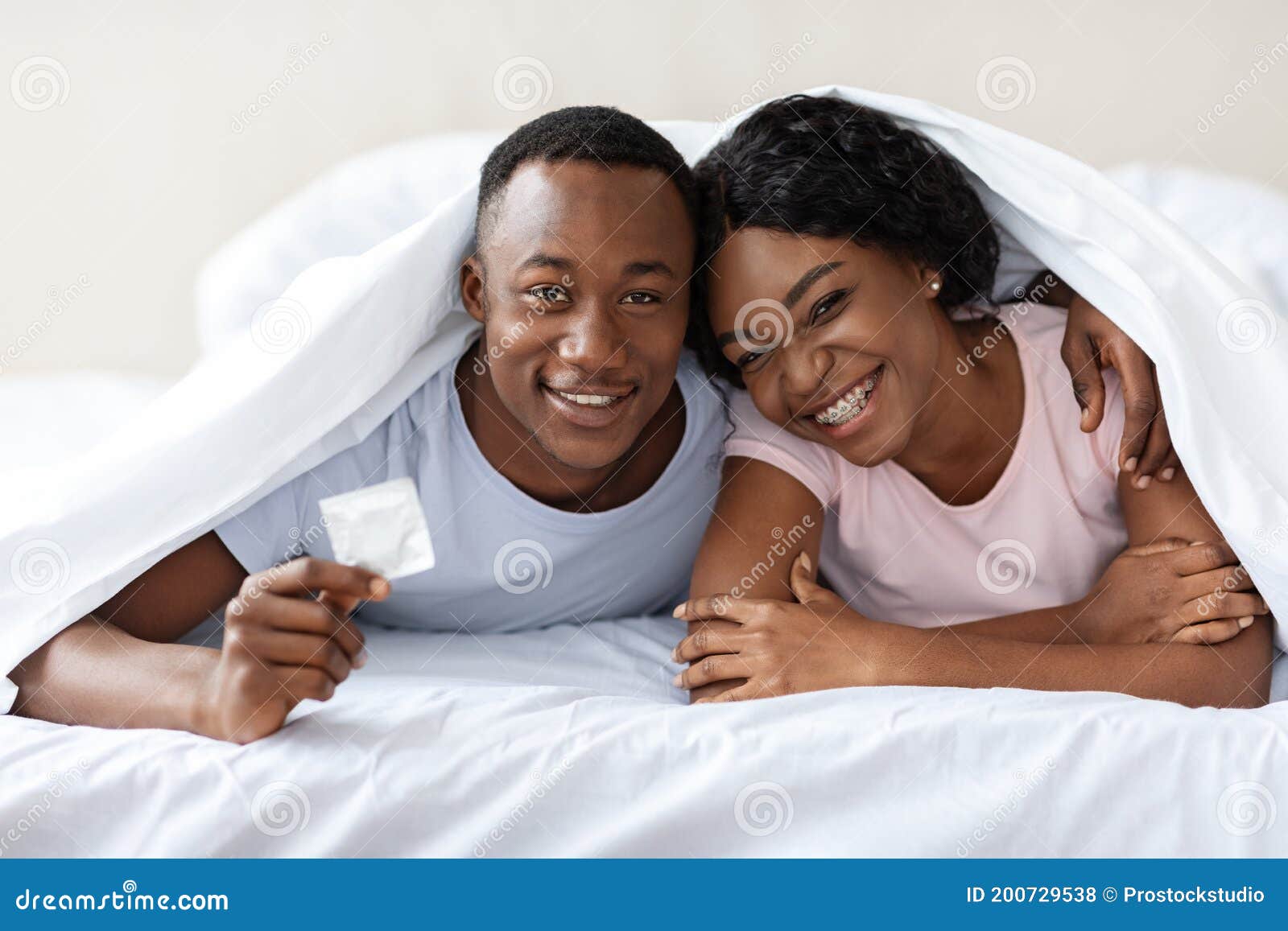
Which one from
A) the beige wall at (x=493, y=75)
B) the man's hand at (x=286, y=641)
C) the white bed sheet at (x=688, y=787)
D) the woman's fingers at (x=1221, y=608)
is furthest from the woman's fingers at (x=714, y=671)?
the beige wall at (x=493, y=75)

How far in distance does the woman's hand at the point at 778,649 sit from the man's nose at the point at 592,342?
0.25m

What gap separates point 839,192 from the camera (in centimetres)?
116

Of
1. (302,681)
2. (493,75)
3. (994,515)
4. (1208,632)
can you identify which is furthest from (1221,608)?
(493,75)

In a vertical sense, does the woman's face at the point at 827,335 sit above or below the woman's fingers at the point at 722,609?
above

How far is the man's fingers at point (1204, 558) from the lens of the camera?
1.12 metres

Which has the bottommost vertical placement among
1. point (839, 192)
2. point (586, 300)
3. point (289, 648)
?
point (289, 648)

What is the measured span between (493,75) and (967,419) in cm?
90

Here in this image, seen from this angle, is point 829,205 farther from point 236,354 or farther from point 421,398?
point 236,354

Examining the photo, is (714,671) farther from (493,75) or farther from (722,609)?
(493,75)

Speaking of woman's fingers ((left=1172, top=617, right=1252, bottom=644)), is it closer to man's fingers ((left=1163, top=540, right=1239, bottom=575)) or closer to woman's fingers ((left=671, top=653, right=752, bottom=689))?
man's fingers ((left=1163, top=540, right=1239, bottom=575))

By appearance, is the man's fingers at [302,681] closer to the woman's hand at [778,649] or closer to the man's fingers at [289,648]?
the man's fingers at [289,648]

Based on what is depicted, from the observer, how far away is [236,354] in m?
1.19
